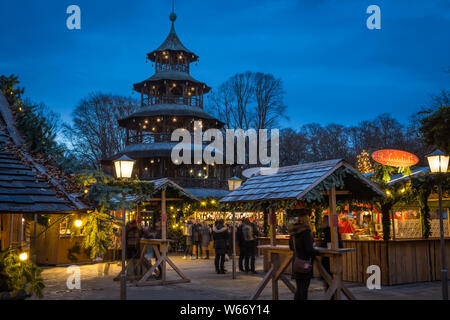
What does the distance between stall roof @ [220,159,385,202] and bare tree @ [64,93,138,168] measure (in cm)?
3267

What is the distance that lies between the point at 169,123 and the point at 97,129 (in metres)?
8.94

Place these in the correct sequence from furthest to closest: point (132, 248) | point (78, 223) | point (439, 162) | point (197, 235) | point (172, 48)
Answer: point (172, 48)
point (197, 235)
point (132, 248)
point (439, 162)
point (78, 223)

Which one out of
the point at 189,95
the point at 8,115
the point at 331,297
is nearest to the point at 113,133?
the point at 189,95

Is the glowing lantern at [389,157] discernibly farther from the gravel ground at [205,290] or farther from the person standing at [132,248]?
the person standing at [132,248]

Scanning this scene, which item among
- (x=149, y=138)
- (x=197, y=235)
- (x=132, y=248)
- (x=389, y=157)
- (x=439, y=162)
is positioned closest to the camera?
(x=439, y=162)

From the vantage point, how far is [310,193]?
8625mm

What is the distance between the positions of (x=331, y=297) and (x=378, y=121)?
51974mm

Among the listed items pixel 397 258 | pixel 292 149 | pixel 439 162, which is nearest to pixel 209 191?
pixel 292 149

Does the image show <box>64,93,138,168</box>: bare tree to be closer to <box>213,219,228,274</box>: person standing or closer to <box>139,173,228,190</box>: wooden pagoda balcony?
<box>139,173,228,190</box>: wooden pagoda balcony

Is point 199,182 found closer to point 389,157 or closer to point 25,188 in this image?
point 389,157

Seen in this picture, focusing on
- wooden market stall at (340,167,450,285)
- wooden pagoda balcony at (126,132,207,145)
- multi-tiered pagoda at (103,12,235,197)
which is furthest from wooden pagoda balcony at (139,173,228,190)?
wooden market stall at (340,167,450,285)

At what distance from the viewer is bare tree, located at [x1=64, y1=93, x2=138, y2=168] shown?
41.5m
